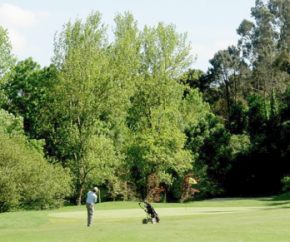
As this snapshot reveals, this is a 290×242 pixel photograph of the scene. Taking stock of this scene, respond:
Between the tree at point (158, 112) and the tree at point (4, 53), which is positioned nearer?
the tree at point (4, 53)

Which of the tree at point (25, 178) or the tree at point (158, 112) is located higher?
the tree at point (158, 112)

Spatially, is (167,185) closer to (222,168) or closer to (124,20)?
(222,168)

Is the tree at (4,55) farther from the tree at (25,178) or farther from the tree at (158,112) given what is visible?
the tree at (158,112)

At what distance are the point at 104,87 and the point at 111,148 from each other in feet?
20.8

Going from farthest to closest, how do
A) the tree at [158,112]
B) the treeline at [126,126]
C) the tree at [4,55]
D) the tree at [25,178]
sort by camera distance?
the tree at [158,112], the treeline at [126,126], the tree at [4,55], the tree at [25,178]

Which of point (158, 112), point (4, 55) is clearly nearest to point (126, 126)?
point (158, 112)

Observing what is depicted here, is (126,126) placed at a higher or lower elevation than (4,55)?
lower

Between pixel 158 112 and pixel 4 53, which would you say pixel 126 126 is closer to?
pixel 158 112

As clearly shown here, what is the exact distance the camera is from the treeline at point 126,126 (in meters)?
58.5

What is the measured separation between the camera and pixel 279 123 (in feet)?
226

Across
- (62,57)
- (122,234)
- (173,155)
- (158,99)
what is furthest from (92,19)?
(122,234)

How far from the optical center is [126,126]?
67.9 m

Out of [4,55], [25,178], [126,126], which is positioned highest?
[4,55]

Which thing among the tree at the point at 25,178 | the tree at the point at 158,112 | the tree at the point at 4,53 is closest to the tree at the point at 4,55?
the tree at the point at 4,53
